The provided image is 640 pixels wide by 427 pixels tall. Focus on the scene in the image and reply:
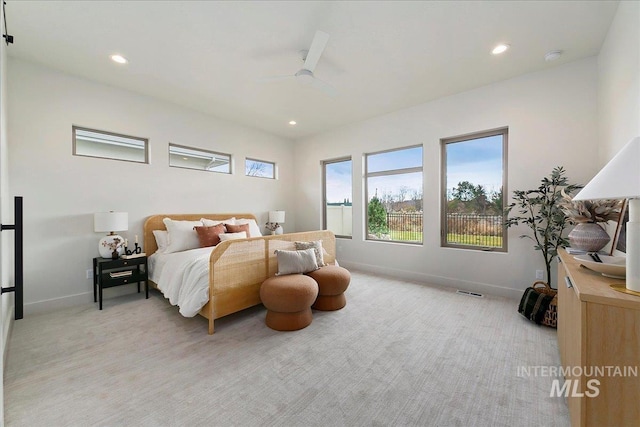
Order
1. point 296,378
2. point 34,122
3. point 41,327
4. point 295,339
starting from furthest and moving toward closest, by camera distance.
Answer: point 34,122 → point 41,327 → point 295,339 → point 296,378

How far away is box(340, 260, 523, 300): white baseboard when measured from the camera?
10.8ft

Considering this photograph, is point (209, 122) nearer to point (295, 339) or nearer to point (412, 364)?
point (295, 339)

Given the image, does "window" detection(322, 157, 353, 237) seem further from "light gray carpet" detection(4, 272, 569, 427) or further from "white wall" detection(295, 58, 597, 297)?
"light gray carpet" detection(4, 272, 569, 427)

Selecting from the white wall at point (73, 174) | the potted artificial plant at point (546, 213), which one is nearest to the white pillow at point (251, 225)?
the white wall at point (73, 174)

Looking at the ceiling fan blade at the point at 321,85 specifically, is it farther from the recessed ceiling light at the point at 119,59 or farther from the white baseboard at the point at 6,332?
the white baseboard at the point at 6,332

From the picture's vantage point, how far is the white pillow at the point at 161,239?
357 centimetres

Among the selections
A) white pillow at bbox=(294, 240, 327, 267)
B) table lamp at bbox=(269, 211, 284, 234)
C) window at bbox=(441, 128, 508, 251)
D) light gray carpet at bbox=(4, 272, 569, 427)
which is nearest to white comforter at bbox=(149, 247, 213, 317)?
light gray carpet at bbox=(4, 272, 569, 427)

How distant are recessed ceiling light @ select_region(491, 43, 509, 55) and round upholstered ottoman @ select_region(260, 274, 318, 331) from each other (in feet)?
10.2

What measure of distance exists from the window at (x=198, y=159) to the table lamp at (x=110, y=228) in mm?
1215

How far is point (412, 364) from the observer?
194cm

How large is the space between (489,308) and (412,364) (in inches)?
63.8

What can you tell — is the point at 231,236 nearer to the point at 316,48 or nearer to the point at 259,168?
the point at 259,168

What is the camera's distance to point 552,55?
2.71m

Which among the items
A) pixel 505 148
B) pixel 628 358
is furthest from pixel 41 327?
pixel 505 148
